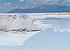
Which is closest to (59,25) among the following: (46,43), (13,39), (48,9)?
(13,39)

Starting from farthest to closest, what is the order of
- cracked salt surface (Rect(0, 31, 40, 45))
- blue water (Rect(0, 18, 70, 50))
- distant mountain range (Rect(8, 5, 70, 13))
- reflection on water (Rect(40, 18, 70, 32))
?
distant mountain range (Rect(8, 5, 70, 13)) < reflection on water (Rect(40, 18, 70, 32)) < cracked salt surface (Rect(0, 31, 40, 45)) < blue water (Rect(0, 18, 70, 50))

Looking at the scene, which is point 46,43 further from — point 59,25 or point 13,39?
point 59,25

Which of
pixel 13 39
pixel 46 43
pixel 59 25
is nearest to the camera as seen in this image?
pixel 46 43

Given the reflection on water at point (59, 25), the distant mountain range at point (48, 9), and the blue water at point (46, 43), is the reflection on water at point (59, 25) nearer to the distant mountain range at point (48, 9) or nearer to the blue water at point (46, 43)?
the blue water at point (46, 43)

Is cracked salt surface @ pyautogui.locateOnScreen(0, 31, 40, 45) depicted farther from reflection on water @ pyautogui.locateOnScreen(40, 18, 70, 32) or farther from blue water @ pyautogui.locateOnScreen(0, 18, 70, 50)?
reflection on water @ pyautogui.locateOnScreen(40, 18, 70, 32)

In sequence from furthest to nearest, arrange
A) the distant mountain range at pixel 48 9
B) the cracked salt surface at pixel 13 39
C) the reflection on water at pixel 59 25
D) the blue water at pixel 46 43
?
the distant mountain range at pixel 48 9
the reflection on water at pixel 59 25
the cracked salt surface at pixel 13 39
the blue water at pixel 46 43

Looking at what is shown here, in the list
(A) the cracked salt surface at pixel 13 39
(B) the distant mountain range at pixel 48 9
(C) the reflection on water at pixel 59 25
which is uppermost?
(A) the cracked salt surface at pixel 13 39

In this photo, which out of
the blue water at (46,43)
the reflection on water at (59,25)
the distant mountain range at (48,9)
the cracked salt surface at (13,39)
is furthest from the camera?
the distant mountain range at (48,9)

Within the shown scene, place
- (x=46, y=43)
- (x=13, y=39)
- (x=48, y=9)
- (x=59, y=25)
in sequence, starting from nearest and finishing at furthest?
(x=46, y=43)
(x=13, y=39)
(x=59, y=25)
(x=48, y=9)

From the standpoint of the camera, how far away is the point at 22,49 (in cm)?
285

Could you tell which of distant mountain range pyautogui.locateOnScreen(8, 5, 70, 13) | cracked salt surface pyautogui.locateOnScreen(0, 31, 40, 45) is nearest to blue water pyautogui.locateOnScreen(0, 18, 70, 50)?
cracked salt surface pyautogui.locateOnScreen(0, 31, 40, 45)

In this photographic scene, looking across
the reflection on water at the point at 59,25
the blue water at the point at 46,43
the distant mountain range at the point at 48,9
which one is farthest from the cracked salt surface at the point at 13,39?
the distant mountain range at the point at 48,9

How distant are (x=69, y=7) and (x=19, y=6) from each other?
6.03m

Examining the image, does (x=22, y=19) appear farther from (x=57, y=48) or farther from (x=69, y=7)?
(x=69, y=7)
